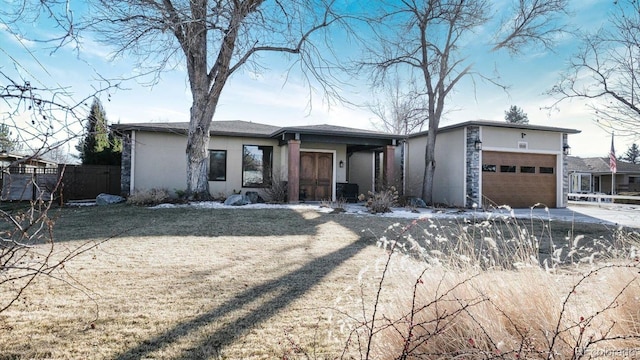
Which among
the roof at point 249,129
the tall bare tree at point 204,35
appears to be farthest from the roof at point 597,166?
the tall bare tree at point 204,35

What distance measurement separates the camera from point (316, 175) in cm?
1595

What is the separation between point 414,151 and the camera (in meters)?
17.6

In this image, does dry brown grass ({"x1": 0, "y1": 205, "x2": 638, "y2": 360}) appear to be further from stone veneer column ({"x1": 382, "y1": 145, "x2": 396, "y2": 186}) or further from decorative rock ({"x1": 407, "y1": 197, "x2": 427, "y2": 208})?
stone veneer column ({"x1": 382, "y1": 145, "x2": 396, "y2": 186})

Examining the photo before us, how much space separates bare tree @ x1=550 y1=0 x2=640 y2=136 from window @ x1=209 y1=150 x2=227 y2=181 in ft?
43.2

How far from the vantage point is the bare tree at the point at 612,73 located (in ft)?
35.7

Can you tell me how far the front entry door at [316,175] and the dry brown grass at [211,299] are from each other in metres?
8.79

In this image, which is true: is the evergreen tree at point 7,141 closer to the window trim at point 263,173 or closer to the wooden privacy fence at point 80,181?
the window trim at point 263,173

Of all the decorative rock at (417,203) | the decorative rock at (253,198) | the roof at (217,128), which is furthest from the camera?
the decorative rock at (417,203)

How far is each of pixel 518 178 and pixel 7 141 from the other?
1618 cm

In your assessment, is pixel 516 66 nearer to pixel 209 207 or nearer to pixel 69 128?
pixel 209 207

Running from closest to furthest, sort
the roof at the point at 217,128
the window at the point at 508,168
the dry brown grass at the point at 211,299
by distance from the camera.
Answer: the dry brown grass at the point at 211,299 < the roof at the point at 217,128 < the window at the point at 508,168

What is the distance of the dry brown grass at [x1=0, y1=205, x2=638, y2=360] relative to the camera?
249 centimetres

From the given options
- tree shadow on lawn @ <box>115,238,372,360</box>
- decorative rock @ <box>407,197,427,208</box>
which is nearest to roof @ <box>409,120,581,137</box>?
decorative rock @ <box>407,197,427,208</box>

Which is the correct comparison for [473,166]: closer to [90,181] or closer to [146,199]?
[146,199]
